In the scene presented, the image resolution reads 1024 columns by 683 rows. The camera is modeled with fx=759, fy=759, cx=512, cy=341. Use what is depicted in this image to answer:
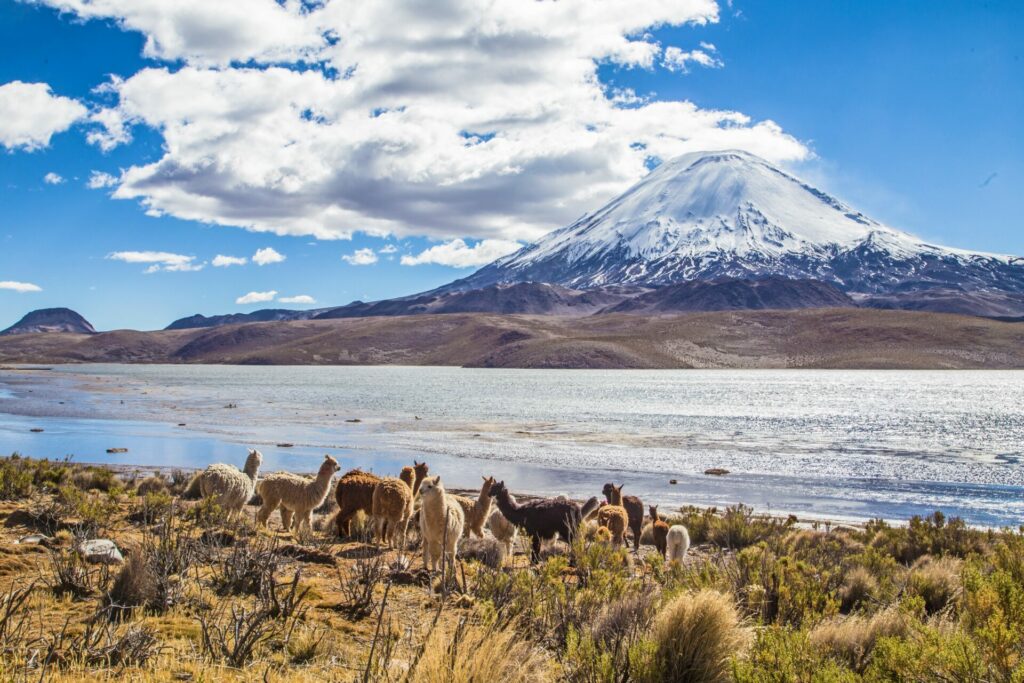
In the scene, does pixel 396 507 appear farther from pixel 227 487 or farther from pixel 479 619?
pixel 479 619

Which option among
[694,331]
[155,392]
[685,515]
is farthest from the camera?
[694,331]

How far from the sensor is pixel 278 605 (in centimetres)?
594

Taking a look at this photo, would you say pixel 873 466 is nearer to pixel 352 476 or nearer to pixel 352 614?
pixel 352 476

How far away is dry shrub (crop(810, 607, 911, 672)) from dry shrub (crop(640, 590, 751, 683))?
814 millimetres

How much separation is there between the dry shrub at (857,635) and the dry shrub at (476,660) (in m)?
2.04

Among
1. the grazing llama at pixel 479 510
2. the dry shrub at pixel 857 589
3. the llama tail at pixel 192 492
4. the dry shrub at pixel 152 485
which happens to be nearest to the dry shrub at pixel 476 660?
the dry shrub at pixel 857 589

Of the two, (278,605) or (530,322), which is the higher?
(530,322)

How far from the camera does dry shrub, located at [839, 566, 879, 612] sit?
8.28m

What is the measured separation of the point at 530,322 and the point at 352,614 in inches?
7042

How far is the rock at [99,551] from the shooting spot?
7438 millimetres

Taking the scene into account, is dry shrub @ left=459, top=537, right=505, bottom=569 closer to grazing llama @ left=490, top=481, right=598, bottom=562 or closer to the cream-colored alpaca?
grazing llama @ left=490, top=481, right=598, bottom=562

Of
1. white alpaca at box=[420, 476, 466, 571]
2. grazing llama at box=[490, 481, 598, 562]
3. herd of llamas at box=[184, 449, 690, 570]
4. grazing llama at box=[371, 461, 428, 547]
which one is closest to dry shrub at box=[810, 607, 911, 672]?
white alpaca at box=[420, 476, 466, 571]

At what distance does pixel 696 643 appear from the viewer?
15.7 feet

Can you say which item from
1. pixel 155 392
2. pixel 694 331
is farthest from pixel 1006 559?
pixel 694 331
